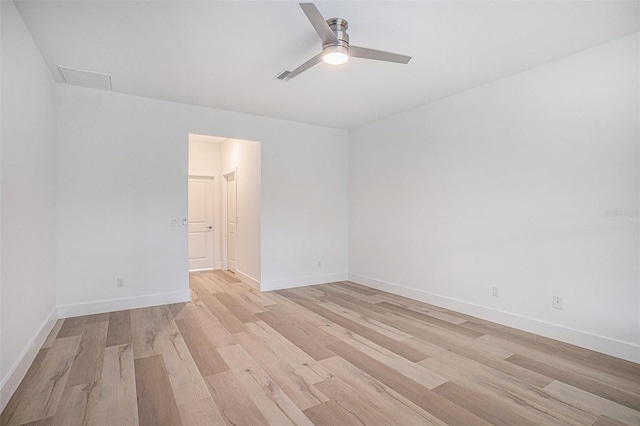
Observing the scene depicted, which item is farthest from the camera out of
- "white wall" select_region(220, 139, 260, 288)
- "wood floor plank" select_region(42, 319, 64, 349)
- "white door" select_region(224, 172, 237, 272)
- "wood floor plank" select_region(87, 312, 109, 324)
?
"white door" select_region(224, 172, 237, 272)

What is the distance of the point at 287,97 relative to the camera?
413 cm

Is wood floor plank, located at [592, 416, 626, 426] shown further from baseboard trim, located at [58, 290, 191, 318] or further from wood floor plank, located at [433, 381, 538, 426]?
baseboard trim, located at [58, 290, 191, 318]

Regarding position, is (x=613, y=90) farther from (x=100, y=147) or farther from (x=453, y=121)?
(x=100, y=147)

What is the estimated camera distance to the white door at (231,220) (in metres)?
6.32

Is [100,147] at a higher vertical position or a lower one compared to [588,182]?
higher

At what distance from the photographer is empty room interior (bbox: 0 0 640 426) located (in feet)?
7.23

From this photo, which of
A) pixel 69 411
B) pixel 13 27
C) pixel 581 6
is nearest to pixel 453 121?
pixel 581 6

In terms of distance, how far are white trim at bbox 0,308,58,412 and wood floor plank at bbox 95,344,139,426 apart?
49cm

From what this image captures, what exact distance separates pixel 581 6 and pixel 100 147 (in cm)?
477

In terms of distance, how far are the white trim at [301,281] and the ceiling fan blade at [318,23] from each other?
364cm

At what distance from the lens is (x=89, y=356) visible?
2.74m

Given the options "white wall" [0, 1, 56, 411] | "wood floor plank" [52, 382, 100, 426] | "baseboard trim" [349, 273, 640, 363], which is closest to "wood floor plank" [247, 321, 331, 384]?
"wood floor plank" [52, 382, 100, 426]

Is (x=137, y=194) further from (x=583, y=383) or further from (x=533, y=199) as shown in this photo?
(x=583, y=383)

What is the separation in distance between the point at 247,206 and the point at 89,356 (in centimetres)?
314
